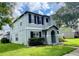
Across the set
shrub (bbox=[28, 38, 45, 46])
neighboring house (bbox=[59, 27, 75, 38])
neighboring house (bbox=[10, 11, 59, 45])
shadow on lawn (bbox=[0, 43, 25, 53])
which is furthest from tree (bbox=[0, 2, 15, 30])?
neighboring house (bbox=[59, 27, 75, 38])

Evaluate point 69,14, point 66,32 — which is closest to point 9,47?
point 66,32

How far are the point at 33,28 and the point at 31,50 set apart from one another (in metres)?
0.40

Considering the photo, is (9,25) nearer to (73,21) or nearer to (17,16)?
(17,16)

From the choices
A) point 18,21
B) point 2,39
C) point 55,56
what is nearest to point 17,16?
point 18,21

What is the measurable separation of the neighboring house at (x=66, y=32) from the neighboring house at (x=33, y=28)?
94 mm

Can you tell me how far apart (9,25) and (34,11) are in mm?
523

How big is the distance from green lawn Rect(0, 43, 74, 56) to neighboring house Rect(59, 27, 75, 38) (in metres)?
0.22

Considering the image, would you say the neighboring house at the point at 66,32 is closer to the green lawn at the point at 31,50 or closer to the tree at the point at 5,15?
the green lawn at the point at 31,50

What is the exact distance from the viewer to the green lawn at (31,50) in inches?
209

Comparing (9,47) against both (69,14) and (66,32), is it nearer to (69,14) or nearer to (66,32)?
(66,32)

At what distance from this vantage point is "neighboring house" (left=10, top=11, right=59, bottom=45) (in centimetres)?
544

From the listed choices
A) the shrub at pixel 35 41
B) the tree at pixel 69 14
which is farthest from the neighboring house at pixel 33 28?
the tree at pixel 69 14

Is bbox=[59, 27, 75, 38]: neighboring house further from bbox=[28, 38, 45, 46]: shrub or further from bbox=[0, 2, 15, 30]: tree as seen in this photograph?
bbox=[0, 2, 15, 30]: tree

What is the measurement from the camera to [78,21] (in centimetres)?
540
